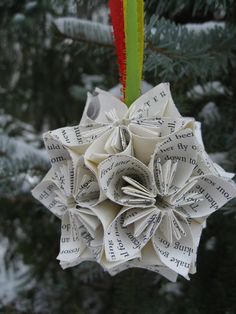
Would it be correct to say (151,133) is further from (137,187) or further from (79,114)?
(79,114)

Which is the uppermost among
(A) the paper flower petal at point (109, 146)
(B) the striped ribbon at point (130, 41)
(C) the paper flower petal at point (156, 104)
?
(B) the striped ribbon at point (130, 41)

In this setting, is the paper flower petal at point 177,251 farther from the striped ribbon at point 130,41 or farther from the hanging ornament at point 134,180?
the striped ribbon at point 130,41

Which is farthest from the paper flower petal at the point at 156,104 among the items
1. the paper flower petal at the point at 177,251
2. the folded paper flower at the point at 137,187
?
the paper flower petal at the point at 177,251

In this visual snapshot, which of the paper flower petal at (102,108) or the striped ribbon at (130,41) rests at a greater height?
the striped ribbon at (130,41)

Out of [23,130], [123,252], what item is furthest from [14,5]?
[123,252]

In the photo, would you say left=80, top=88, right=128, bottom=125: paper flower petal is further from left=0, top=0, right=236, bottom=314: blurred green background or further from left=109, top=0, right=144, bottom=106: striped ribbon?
left=0, top=0, right=236, bottom=314: blurred green background

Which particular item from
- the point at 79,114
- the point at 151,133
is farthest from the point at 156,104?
the point at 79,114
